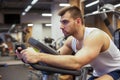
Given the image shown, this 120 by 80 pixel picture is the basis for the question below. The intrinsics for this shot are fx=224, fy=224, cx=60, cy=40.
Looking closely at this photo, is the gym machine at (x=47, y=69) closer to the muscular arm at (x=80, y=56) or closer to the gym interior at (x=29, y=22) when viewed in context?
the muscular arm at (x=80, y=56)

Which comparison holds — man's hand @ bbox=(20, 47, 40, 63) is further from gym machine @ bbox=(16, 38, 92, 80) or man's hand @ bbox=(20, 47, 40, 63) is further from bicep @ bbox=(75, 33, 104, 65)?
bicep @ bbox=(75, 33, 104, 65)

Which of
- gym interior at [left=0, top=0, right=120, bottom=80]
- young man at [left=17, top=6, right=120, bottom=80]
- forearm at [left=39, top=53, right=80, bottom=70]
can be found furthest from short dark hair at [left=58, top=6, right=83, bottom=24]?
gym interior at [left=0, top=0, right=120, bottom=80]

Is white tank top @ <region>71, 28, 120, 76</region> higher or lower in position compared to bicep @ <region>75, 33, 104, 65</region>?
lower

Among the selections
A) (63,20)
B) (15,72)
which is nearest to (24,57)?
(63,20)

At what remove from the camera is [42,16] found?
635 inches

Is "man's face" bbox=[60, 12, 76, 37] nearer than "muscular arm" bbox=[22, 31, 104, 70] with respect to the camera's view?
No

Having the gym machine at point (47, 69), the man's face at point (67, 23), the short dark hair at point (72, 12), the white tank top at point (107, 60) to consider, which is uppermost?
the short dark hair at point (72, 12)

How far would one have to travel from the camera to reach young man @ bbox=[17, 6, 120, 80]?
1.30 metres

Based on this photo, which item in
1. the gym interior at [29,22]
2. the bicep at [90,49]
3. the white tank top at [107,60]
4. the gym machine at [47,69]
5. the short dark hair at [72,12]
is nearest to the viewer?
the gym machine at [47,69]

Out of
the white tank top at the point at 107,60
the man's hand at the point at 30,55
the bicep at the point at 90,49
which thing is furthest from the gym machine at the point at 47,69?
the white tank top at the point at 107,60

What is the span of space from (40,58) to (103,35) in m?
0.65

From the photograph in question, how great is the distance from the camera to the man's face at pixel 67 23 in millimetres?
1548

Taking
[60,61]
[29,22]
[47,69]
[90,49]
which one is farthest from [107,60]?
[29,22]

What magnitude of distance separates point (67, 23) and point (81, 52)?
0.23 m
